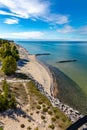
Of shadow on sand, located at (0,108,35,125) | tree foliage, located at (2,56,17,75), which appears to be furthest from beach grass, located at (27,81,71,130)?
tree foliage, located at (2,56,17,75)

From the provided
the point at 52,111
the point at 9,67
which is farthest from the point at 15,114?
the point at 9,67

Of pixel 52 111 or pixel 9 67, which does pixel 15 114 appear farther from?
pixel 9 67

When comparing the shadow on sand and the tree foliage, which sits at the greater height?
the tree foliage

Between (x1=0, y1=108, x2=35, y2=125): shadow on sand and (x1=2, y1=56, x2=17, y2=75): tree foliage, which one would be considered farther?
(x1=2, y1=56, x2=17, y2=75): tree foliage

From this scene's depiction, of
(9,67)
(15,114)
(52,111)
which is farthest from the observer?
(9,67)

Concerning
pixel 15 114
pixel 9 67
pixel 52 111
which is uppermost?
pixel 9 67

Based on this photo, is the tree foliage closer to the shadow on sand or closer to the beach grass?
the beach grass

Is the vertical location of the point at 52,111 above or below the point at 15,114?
above

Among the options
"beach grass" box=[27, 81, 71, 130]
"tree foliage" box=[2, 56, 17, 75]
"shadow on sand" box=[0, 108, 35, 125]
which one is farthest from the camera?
"tree foliage" box=[2, 56, 17, 75]

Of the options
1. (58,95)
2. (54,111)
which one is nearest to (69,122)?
(54,111)

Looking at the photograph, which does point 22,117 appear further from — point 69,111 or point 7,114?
point 69,111

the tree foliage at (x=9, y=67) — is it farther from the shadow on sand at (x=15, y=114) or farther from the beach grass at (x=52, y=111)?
the shadow on sand at (x=15, y=114)
